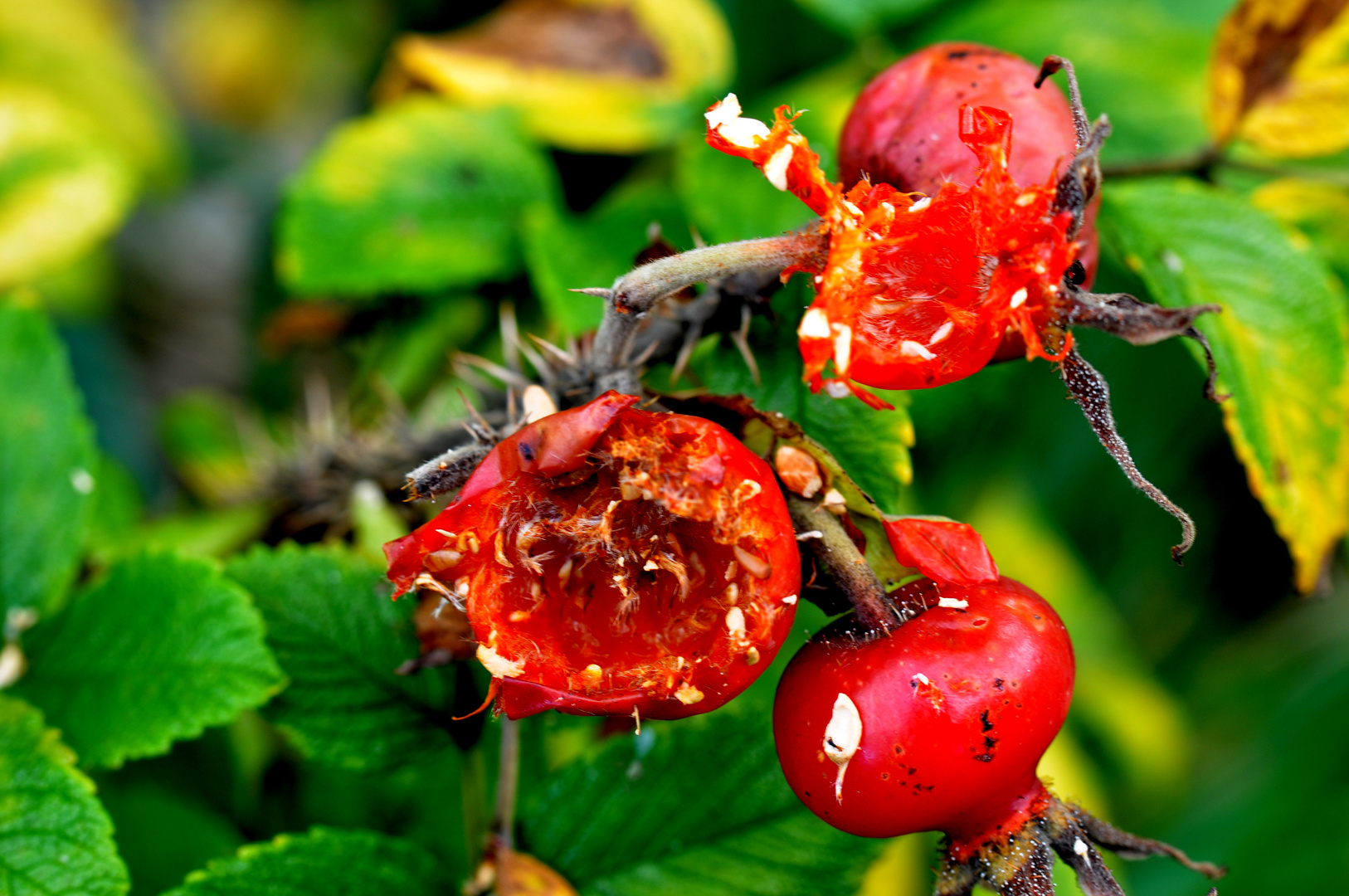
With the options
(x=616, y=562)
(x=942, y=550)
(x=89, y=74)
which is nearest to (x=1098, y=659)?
(x=942, y=550)

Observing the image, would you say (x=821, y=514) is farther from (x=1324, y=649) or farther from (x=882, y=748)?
(x=1324, y=649)

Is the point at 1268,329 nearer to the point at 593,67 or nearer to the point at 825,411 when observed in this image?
A: the point at 825,411

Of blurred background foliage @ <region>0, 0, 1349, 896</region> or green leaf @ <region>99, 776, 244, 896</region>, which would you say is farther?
green leaf @ <region>99, 776, 244, 896</region>

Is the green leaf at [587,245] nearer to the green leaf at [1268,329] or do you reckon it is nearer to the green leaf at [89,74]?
the green leaf at [1268,329]

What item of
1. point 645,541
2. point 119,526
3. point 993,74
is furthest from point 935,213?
point 119,526

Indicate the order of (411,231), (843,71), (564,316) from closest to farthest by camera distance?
(564,316) < (411,231) < (843,71)

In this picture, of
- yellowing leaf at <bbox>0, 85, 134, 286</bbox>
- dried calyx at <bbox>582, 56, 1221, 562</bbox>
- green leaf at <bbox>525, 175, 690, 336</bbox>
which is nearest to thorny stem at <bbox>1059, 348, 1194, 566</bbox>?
dried calyx at <bbox>582, 56, 1221, 562</bbox>

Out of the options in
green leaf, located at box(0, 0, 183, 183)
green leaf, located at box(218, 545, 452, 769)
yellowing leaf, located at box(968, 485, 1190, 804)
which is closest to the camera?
green leaf, located at box(218, 545, 452, 769)

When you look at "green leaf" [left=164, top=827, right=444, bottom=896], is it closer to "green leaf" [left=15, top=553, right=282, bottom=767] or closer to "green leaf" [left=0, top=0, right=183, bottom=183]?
"green leaf" [left=15, top=553, right=282, bottom=767]
